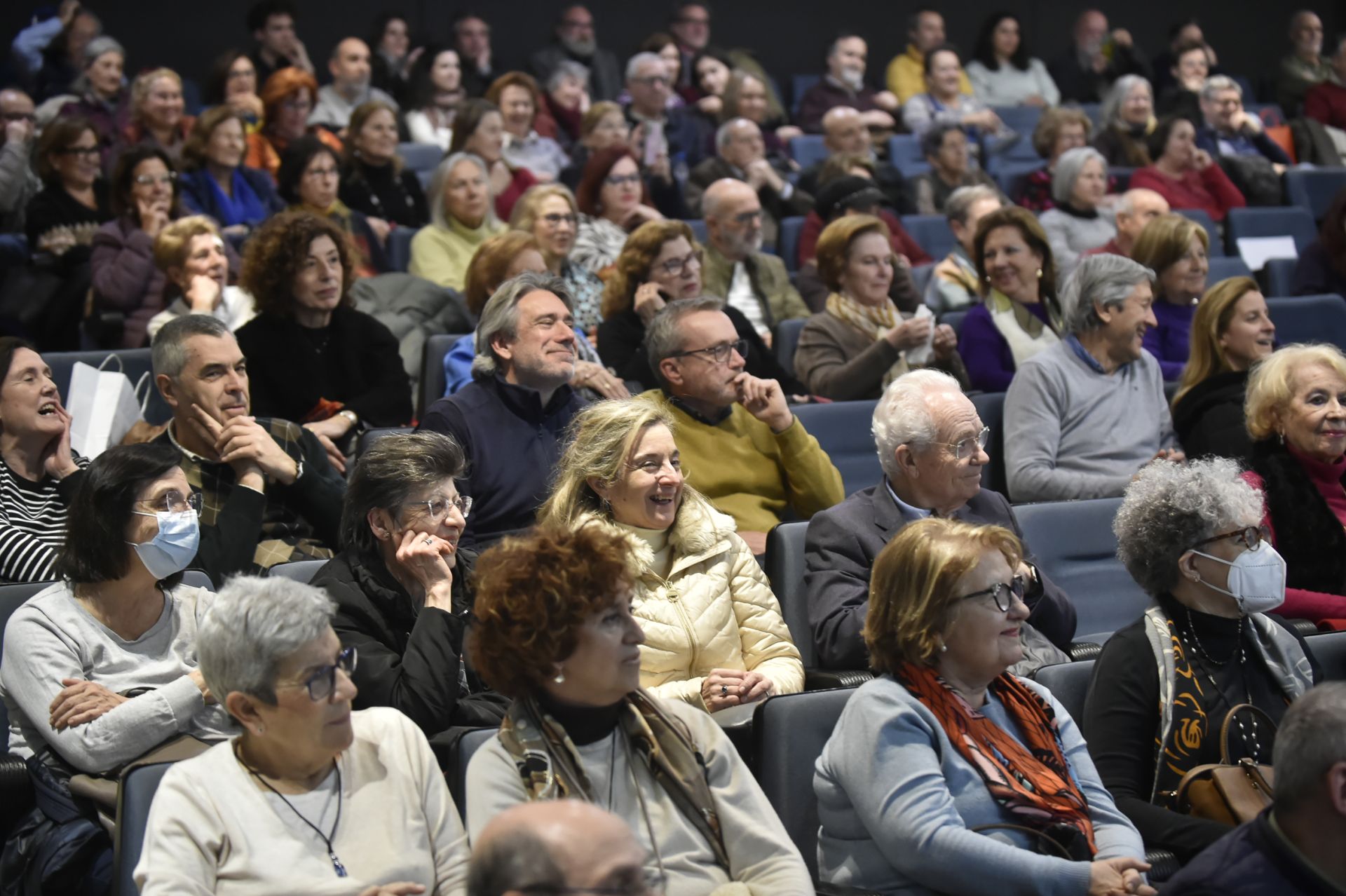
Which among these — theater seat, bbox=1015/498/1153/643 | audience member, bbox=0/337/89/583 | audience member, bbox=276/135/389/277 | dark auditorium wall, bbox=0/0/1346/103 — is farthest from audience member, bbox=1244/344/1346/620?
dark auditorium wall, bbox=0/0/1346/103

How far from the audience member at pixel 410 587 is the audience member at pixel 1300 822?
1194mm

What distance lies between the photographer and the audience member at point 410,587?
2.54 metres

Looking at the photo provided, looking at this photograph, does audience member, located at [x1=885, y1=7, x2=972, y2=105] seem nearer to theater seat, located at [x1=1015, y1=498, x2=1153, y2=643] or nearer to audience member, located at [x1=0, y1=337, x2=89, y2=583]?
theater seat, located at [x1=1015, y1=498, x2=1153, y2=643]

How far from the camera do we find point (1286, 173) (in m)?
7.73

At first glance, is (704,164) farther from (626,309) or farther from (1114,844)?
(1114,844)

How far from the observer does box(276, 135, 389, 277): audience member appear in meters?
5.82

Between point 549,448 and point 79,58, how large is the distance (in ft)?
16.7

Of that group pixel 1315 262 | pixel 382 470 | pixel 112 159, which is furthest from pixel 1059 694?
pixel 112 159

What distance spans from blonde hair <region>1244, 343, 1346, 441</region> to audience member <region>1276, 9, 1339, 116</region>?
6895 mm

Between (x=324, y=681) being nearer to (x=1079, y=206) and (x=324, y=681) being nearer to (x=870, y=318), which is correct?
(x=870, y=318)

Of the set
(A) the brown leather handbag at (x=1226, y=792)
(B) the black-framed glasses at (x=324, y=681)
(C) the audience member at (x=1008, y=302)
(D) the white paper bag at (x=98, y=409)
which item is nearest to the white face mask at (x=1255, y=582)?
(A) the brown leather handbag at (x=1226, y=792)

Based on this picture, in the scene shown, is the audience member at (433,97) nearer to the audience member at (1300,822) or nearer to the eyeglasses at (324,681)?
the eyeglasses at (324,681)

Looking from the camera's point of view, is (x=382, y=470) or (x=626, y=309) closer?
(x=382, y=470)

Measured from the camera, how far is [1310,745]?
6.45 ft
